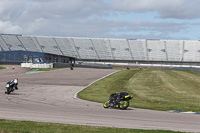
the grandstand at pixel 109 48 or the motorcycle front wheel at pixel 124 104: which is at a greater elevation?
the grandstand at pixel 109 48

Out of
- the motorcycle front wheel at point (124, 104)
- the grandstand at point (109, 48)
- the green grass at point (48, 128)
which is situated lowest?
the motorcycle front wheel at point (124, 104)

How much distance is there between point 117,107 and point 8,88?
34.6 ft

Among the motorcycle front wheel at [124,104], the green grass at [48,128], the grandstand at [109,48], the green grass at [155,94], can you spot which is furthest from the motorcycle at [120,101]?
the grandstand at [109,48]

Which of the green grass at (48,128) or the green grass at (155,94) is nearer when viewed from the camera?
the green grass at (48,128)

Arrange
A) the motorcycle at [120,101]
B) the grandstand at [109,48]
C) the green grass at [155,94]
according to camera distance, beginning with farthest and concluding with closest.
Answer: the grandstand at [109,48], the green grass at [155,94], the motorcycle at [120,101]

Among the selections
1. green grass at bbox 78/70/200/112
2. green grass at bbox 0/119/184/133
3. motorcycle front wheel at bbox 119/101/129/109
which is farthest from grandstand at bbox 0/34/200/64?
green grass at bbox 0/119/184/133

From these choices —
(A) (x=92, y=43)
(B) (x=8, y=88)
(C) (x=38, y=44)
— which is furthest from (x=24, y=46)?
(B) (x=8, y=88)

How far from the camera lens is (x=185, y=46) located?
4968 inches

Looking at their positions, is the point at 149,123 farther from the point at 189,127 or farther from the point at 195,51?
the point at 195,51

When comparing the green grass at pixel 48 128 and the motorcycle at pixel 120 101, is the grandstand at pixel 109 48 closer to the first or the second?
the motorcycle at pixel 120 101

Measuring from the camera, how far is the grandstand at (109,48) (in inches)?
4845

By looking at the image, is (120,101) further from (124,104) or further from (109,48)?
(109,48)

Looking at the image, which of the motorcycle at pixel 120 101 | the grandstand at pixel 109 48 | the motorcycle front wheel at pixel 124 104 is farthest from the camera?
the grandstand at pixel 109 48

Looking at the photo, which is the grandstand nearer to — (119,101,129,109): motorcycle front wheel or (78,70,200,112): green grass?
(78,70,200,112): green grass
